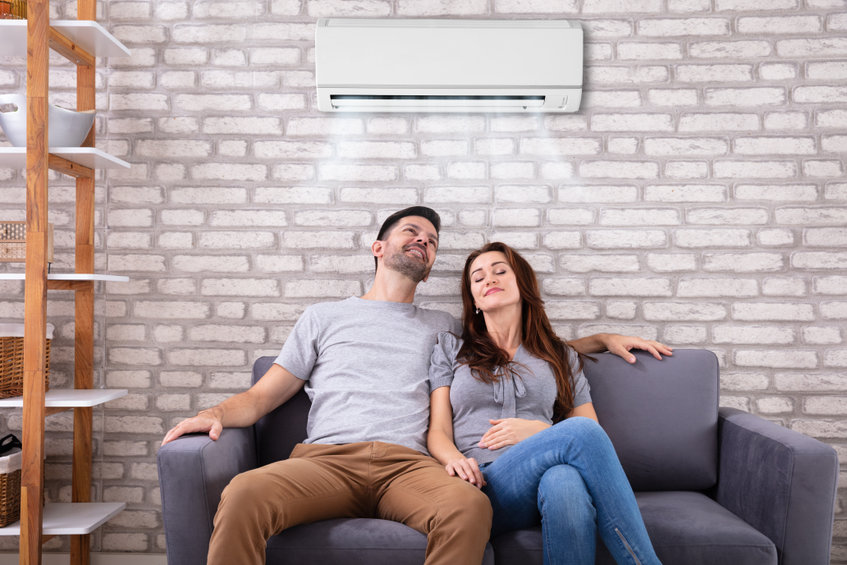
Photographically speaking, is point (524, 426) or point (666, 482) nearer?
point (524, 426)

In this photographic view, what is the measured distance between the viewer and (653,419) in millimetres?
1965

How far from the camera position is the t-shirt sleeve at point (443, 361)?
1.94m

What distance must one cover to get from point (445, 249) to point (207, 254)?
2.97 ft

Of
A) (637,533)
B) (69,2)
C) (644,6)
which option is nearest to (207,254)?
(69,2)

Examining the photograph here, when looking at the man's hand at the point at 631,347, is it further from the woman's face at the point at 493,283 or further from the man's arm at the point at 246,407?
the man's arm at the point at 246,407

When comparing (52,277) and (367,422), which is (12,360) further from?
(367,422)

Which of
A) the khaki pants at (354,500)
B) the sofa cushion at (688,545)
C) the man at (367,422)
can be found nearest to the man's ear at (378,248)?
the man at (367,422)

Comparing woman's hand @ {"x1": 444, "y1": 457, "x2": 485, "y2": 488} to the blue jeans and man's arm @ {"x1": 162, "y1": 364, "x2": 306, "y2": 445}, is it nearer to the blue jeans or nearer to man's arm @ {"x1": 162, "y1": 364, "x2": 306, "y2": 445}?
the blue jeans

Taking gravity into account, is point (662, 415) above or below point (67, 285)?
below

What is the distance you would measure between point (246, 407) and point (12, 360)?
876mm

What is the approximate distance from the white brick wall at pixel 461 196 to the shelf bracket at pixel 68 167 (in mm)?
133

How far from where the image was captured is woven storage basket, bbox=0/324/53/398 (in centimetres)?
202

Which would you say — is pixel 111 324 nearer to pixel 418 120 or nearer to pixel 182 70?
pixel 182 70

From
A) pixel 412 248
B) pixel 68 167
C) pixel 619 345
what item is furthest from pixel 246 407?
pixel 619 345
